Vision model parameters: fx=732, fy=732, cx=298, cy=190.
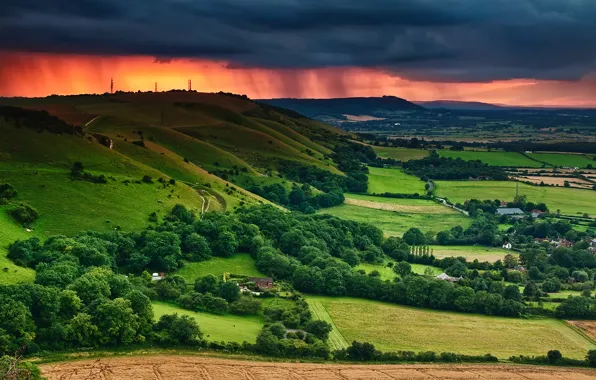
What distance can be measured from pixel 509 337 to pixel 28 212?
62058 mm

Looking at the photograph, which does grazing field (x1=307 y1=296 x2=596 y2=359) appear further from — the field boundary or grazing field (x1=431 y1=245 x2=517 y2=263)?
grazing field (x1=431 y1=245 x2=517 y2=263)

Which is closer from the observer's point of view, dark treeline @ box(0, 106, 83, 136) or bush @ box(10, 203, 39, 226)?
bush @ box(10, 203, 39, 226)

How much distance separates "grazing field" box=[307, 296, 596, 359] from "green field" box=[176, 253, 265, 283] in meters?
11.6

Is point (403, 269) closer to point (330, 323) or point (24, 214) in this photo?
point (330, 323)

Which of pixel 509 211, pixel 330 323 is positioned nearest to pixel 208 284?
Result: pixel 330 323

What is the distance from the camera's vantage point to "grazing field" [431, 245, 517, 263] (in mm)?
120125

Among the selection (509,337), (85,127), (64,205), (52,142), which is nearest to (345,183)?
(85,127)

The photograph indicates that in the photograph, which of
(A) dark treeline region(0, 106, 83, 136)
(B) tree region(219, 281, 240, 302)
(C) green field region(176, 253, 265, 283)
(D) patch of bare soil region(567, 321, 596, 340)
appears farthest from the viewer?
(A) dark treeline region(0, 106, 83, 136)

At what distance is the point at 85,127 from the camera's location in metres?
191

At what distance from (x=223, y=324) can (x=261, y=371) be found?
1350 centimetres

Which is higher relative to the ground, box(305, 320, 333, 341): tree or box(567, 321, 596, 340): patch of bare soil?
box(305, 320, 333, 341): tree

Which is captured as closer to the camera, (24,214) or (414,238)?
(24,214)

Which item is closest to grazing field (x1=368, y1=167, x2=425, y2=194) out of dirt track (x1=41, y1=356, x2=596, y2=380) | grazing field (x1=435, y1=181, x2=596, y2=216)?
grazing field (x1=435, y1=181, x2=596, y2=216)

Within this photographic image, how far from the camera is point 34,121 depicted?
435ft
